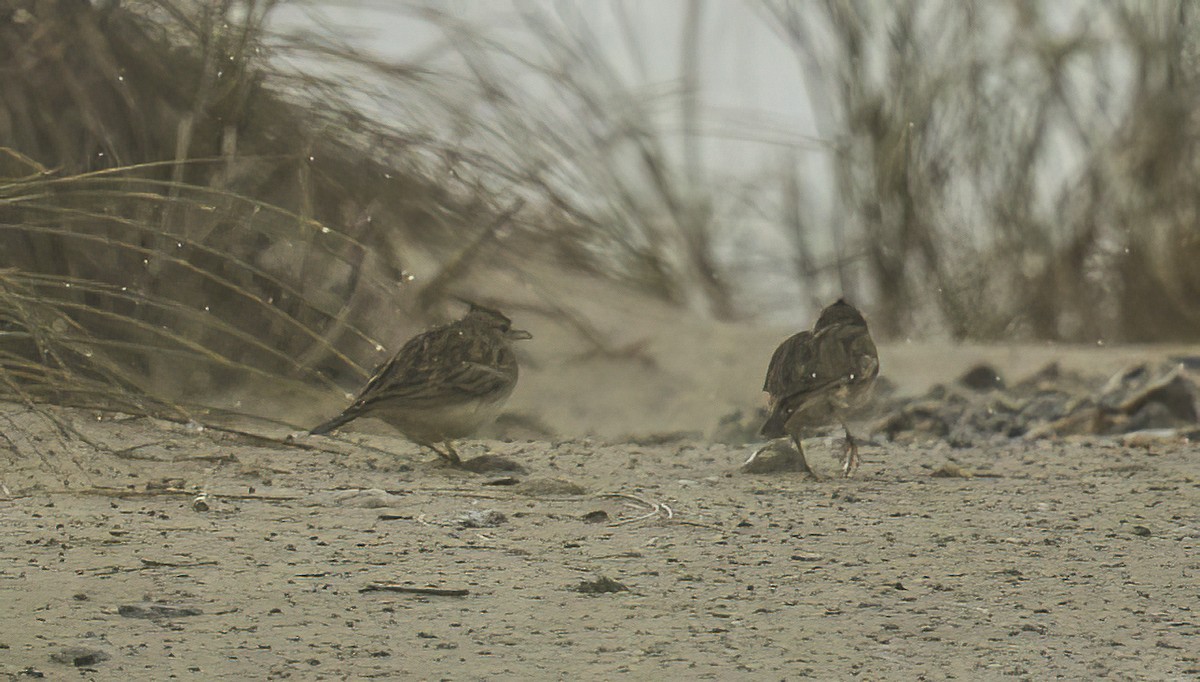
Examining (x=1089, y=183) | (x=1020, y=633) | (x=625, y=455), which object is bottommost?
(x=1020, y=633)

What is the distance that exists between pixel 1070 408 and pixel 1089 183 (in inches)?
57.6

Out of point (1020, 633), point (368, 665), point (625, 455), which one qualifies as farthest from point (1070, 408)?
point (368, 665)

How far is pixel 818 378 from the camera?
14.9ft

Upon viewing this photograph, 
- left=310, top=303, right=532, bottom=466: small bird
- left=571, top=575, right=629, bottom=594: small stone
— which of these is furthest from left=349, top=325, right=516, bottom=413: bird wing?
left=571, top=575, right=629, bottom=594: small stone

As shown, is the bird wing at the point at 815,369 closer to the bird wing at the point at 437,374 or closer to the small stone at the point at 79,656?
the bird wing at the point at 437,374

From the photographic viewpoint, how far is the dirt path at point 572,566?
270 cm

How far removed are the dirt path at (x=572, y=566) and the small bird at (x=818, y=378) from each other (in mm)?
180

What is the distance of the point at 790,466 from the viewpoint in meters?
4.87

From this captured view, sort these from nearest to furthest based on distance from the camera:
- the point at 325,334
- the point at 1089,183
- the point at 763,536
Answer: the point at 763,536, the point at 325,334, the point at 1089,183

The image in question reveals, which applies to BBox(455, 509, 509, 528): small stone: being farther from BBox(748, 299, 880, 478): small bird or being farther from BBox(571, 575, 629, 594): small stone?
BBox(748, 299, 880, 478): small bird

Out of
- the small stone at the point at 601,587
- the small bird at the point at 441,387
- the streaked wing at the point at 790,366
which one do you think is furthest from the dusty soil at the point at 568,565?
the streaked wing at the point at 790,366

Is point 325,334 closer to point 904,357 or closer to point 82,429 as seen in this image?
point 82,429

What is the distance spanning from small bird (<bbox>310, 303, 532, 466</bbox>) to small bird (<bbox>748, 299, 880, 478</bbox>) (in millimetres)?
731

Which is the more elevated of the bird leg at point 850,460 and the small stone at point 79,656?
the bird leg at point 850,460
